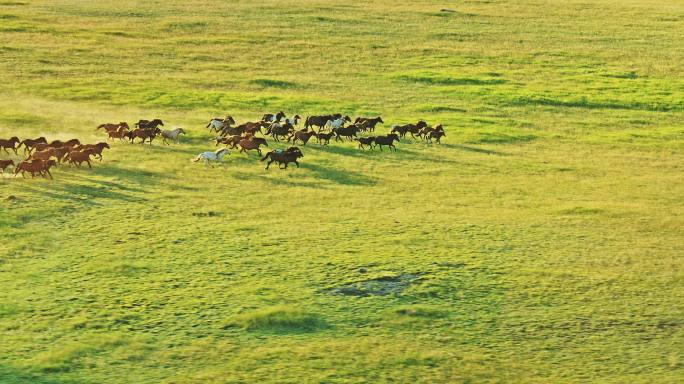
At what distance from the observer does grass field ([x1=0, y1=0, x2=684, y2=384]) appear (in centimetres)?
1509

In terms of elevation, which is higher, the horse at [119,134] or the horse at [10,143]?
the horse at [119,134]

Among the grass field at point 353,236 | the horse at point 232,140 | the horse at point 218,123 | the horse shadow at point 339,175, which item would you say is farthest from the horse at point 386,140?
the horse at point 218,123

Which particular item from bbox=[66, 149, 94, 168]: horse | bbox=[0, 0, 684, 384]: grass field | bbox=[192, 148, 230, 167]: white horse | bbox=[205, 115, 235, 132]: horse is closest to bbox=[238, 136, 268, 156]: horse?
bbox=[0, 0, 684, 384]: grass field

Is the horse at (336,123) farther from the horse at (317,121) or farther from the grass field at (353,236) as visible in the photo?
the grass field at (353,236)

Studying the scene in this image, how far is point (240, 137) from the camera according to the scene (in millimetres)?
28859

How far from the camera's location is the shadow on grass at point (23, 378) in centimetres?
1399

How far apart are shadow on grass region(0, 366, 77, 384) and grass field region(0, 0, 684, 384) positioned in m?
0.05

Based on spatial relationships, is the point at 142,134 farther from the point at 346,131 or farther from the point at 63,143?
the point at 346,131

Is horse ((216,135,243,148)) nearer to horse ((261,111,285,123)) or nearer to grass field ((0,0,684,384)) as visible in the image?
grass field ((0,0,684,384))

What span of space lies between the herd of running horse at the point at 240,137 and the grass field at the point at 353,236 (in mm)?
445

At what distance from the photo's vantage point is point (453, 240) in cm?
2053

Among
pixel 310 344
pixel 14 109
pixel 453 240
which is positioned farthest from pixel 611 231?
pixel 14 109

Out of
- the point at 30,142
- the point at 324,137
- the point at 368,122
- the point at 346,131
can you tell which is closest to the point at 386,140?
the point at 346,131

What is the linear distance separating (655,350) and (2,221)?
12667 millimetres
